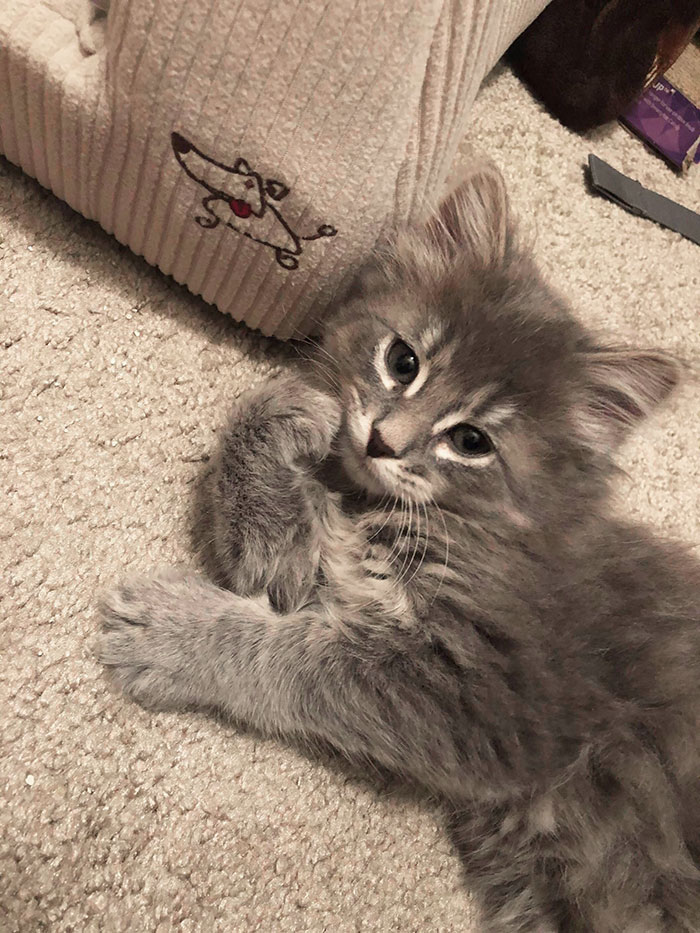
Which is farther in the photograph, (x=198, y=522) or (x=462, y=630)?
(x=198, y=522)

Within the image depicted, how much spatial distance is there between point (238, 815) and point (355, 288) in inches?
30.0

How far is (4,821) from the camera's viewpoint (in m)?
0.87

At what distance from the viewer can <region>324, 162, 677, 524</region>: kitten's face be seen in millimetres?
941

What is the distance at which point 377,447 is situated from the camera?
3.05 feet

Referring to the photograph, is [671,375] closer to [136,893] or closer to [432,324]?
[432,324]

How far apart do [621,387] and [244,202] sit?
0.57 metres

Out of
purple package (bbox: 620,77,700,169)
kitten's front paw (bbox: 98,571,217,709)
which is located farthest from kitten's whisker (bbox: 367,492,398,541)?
purple package (bbox: 620,77,700,169)

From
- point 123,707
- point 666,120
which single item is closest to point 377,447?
point 123,707

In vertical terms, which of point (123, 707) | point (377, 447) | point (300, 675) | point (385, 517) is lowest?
point (123, 707)

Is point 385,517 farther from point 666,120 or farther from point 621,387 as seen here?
point 666,120

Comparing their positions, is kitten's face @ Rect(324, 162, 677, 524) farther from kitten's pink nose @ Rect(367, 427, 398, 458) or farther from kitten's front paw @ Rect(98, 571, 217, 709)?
kitten's front paw @ Rect(98, 571, 217, 709)

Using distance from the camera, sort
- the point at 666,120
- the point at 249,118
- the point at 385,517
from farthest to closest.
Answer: the point at 666,120 → the point at 385,517 → the point at 249,118

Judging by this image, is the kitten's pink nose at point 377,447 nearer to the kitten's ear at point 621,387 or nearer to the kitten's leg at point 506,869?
the kitten's ear at point 621,387

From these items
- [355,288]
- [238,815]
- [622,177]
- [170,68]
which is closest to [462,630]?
[238,815]
